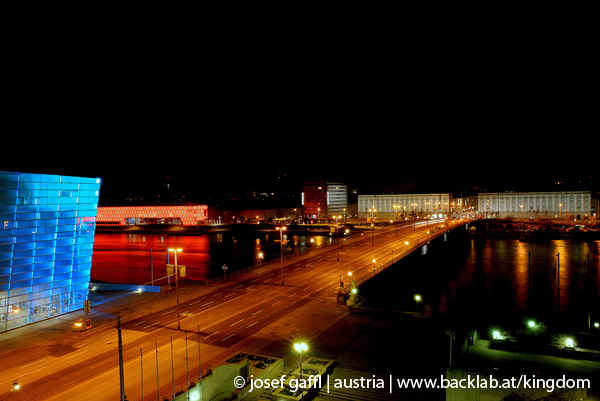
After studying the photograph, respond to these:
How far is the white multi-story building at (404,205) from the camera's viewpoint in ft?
513

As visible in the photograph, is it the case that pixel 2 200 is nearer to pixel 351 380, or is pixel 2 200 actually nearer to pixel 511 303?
pixel 351 380

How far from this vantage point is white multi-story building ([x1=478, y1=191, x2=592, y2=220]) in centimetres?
14088

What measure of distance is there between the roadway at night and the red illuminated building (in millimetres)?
99899

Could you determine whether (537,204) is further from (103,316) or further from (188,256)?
(103,316)

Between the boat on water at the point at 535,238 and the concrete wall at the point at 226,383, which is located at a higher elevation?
the concrete wall at the point at 226,383

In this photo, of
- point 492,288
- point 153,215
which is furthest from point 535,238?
point 153,215

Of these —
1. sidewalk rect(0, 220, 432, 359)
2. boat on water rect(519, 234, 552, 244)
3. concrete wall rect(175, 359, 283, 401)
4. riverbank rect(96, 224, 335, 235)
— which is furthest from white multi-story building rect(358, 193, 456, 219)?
concrete wall rect(175, 359, 283, 401)

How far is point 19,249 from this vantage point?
87.3 feet

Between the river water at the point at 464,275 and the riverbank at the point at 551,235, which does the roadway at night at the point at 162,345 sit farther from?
the riverbank at the point at 551,235

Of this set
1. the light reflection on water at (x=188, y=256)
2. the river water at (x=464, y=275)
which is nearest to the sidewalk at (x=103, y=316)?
the light reflection on water at (x=188, y=256)

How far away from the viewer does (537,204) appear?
485 ft

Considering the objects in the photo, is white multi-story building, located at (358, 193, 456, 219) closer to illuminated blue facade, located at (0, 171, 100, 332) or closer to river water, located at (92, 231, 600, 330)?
river water, located at (92, 231, 600, 330)

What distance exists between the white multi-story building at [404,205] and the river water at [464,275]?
204 feet

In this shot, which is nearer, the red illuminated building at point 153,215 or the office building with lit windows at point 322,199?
the red illuminated building at point 153,215
